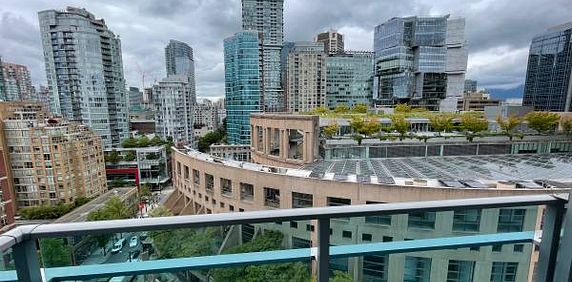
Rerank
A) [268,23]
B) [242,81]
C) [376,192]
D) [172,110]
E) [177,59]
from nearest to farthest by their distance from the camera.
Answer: [376,192] → [242,81] → [172,110] → [268,23] → [177,59]

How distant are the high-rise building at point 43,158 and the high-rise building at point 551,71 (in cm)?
6813

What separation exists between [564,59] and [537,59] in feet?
19.9

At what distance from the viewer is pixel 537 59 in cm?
5069

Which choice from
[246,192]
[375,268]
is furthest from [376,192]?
[375,268]

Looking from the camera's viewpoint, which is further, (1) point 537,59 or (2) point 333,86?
(2) point 333,86

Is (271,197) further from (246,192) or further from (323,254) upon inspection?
(323,254)

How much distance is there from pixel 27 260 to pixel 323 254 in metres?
1.21

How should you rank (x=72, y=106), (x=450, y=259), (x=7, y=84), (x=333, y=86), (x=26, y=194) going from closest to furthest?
(x=450, y=259), (x=26, y=194), (x=72, y=106), (x=7, y=84), (x=333, y=86)

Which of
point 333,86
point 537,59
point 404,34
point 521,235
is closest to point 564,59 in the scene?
point 537,59

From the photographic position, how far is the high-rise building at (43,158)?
2052cm

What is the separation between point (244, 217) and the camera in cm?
112

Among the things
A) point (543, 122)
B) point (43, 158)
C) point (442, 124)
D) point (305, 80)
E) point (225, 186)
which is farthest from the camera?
point (305, 80)

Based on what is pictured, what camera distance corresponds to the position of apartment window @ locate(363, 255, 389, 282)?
1.37 meters

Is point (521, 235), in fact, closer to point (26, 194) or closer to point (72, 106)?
point (26, 194)
